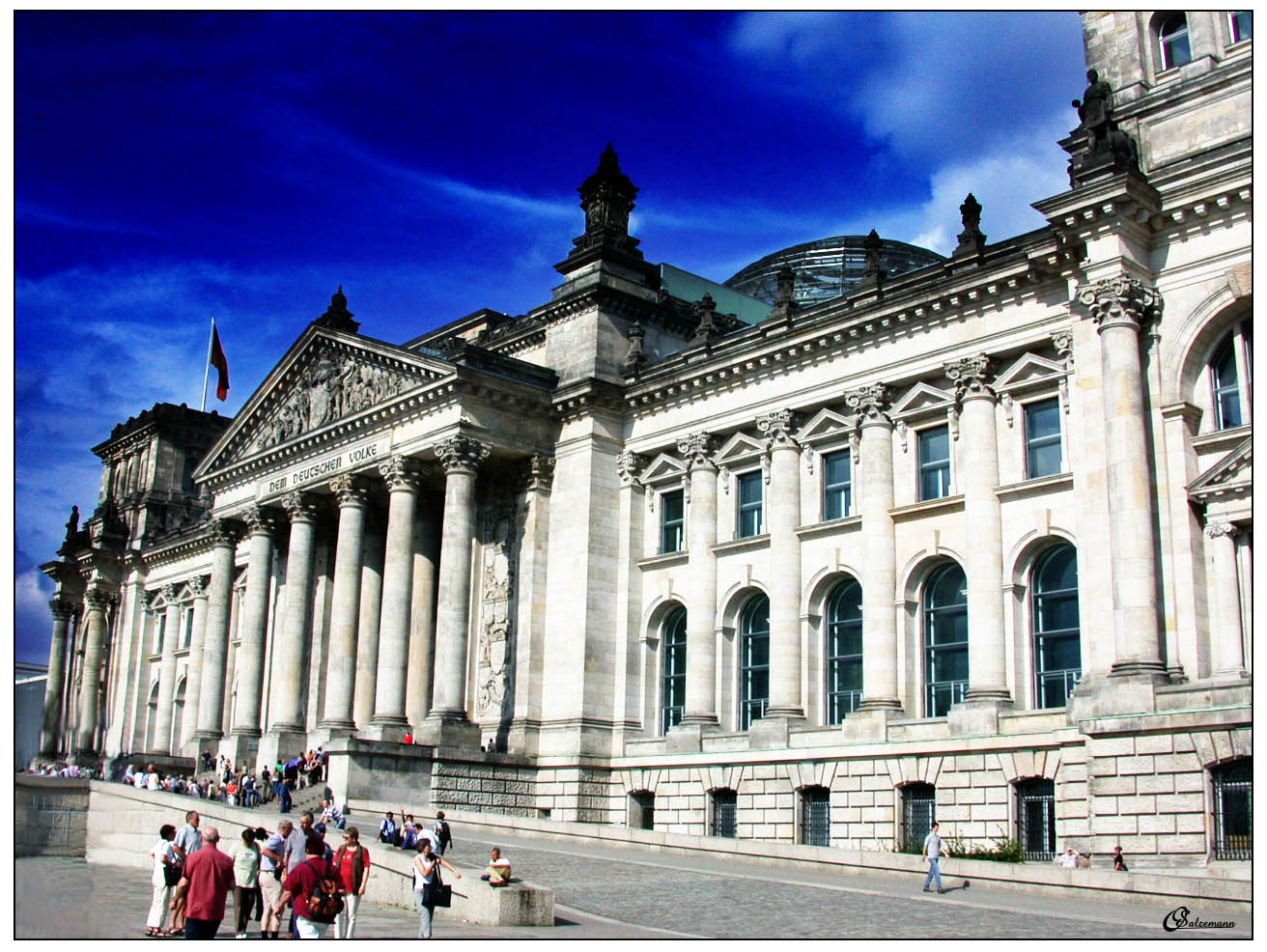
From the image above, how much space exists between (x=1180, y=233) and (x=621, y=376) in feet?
64.8

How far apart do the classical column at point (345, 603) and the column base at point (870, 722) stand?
1786 centimetres

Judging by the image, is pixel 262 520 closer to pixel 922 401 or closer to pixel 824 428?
pixel 824 428

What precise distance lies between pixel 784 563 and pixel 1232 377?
45.1 ft

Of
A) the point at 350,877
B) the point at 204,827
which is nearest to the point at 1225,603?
the point at 350,877

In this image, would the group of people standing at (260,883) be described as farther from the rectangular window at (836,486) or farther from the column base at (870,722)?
the rectangular window at (836,486)

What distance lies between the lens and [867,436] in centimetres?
3953

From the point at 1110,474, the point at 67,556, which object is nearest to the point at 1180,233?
the point at 1110,474

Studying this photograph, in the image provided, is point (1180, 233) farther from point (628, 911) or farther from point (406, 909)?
point (406, 909)

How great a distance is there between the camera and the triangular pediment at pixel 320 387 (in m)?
47.7

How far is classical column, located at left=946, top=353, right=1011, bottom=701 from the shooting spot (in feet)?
114

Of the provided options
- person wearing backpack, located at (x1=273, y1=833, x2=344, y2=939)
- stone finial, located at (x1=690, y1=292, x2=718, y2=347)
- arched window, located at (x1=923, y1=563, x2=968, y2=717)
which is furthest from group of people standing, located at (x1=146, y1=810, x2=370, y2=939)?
stone finial, located at (x1=690, y1=292, x2=718, y2=347)

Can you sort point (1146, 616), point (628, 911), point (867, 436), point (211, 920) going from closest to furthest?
1. point (211, 920)
2. point (628, 911)
3. point (1146, 616)
4. point (867, 436)

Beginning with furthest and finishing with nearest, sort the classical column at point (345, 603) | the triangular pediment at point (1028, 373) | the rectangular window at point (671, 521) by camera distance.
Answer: the classical column at point (345, 603)
the rectangular window at point (671, 521)
the triangular pediment at point (1028, 373)

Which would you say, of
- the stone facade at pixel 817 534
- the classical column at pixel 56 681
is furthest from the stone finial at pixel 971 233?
the classical column at pixel 56 681
